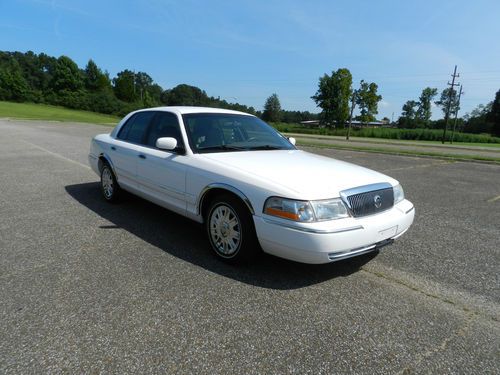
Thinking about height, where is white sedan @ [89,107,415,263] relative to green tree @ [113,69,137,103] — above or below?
below

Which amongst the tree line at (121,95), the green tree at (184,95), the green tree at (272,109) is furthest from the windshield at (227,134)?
the green tree at (272,109)

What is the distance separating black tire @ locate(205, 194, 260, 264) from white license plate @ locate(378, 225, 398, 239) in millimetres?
1137

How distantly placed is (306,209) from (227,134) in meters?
1.77

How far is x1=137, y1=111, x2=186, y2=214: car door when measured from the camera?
12.8 feet

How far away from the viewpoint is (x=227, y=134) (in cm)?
425

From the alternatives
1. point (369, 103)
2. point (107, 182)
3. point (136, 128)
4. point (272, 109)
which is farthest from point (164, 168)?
point (272, 109)

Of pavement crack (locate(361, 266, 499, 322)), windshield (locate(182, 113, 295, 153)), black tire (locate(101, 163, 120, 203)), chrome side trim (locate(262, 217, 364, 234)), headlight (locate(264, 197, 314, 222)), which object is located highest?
windshield (locate(182, 113, 295, 153))

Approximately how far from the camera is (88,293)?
2.88 metres

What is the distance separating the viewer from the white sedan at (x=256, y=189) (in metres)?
2.90

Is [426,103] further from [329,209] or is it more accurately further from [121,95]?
[329,209]

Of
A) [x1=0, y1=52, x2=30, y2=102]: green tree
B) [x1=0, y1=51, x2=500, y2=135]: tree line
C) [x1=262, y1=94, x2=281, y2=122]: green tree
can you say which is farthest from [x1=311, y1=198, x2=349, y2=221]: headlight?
[x1=262, y1=94, x2=281, y2=122]: green tree

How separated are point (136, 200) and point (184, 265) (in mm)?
2733

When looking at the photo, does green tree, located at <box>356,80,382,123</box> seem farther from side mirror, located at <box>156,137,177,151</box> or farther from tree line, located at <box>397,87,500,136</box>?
side mirror, located at <box>156,137,177,151</box>

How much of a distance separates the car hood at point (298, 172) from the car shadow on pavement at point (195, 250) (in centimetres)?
86
